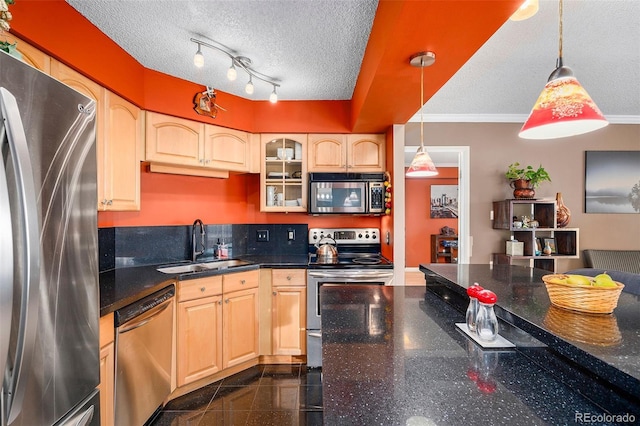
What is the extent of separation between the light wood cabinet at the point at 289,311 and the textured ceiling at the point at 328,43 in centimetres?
168

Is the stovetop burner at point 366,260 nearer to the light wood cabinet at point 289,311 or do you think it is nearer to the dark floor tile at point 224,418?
the light wood cabinet at point 289,311

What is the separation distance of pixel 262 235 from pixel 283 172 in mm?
706

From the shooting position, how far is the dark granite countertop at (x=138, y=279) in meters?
1.62

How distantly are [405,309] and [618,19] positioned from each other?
217cm

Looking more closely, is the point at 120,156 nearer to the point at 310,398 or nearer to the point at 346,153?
the point at 346,153

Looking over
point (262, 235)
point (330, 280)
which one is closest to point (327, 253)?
point (330, 280)

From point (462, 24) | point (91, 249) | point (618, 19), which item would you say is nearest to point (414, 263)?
point (618, 19)

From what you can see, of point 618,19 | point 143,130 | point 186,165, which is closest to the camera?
point 618,19

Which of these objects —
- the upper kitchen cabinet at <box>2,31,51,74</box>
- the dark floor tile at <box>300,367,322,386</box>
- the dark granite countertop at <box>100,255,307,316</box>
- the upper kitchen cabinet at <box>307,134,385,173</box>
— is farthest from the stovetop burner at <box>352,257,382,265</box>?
the upper kitchen cabinet at <box>2,31,51,74</box>

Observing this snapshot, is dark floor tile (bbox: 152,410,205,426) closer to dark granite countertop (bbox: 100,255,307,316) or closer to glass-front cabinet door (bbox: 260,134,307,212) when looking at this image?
dark granite countertop (bbox: 100,255,307,316)

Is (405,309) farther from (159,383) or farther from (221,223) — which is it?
(221,223)

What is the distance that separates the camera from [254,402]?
2.21m

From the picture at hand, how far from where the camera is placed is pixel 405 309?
1529mm

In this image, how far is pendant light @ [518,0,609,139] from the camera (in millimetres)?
1128
